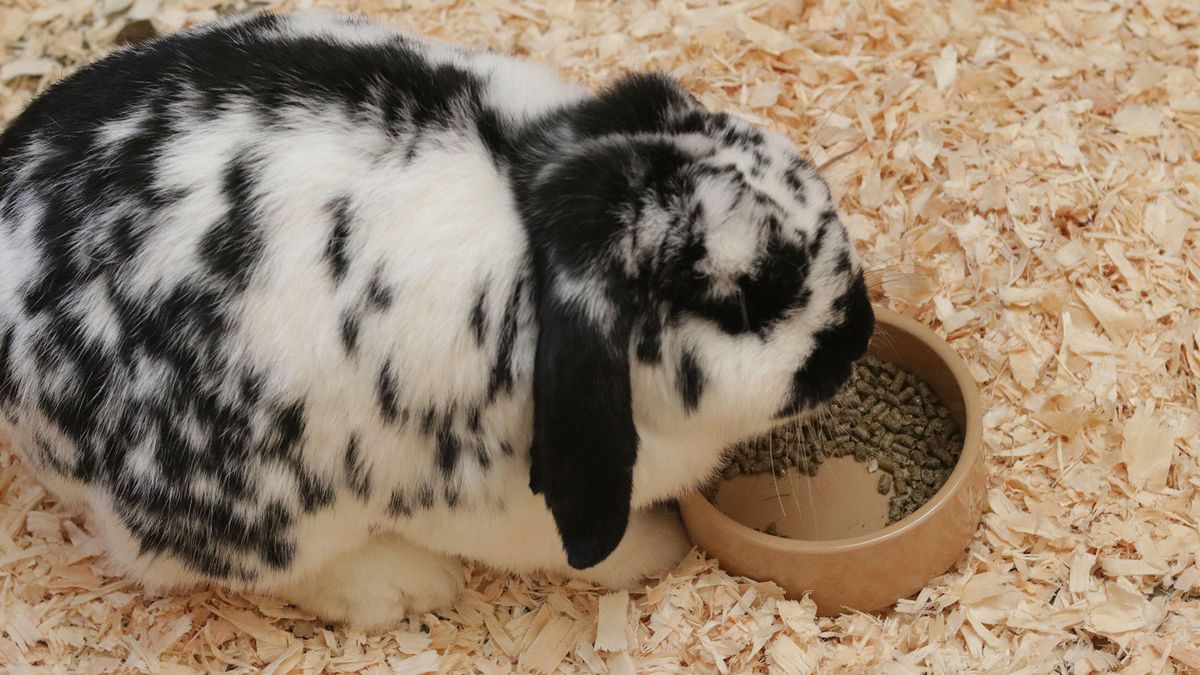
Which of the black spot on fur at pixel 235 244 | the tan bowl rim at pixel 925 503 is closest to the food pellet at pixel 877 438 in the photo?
the tan bowl rim at pixel 925 503

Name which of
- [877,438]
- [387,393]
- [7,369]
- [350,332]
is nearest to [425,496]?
[387,393]

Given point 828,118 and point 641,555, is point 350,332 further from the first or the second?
point 828,118

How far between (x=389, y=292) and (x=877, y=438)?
132 centimetres

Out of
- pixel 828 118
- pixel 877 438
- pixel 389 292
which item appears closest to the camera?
pixel 389 292

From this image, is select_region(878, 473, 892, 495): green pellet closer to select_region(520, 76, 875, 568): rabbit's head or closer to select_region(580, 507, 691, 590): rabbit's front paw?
select_region(580, 507, 691, 590): rabbit's front paw

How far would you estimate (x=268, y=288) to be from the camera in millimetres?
2139

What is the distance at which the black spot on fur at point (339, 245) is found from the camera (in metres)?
2.13

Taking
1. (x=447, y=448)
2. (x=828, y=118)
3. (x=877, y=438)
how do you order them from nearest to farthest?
1. (x=447, y=448)
2. (x=877, y=438)
3. (x=828, y=118)

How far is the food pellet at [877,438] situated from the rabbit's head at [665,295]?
23.3 inches

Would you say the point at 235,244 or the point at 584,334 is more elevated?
the point at 235,244

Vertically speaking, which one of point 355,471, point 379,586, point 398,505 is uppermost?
point 355,471

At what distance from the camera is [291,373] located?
2.16m

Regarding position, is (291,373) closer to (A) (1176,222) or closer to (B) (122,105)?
(B) (122,105)

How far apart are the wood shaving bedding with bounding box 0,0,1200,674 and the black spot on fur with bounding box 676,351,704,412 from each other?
679 millimetres
